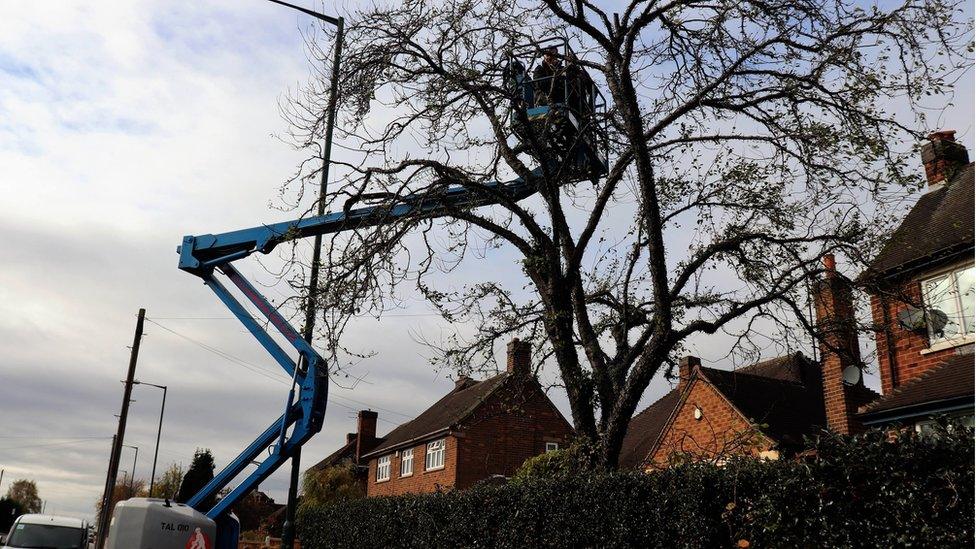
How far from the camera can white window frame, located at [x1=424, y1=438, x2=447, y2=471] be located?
108ft

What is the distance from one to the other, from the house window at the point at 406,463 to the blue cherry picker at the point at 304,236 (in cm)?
1985

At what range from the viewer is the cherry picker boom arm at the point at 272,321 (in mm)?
13562

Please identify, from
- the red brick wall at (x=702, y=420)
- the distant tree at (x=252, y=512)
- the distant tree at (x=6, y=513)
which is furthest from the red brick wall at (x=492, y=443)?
the distant tree at (x=6, y=513)

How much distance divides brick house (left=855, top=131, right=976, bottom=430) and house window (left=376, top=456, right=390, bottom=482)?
26576 mm

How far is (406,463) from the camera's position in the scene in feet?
120

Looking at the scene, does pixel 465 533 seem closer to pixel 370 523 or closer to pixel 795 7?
pixel 370 523

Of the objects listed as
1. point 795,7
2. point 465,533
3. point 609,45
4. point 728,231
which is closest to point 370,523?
point 465,533

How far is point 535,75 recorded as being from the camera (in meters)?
13.2

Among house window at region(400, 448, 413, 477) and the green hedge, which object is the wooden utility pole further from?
the green hedge

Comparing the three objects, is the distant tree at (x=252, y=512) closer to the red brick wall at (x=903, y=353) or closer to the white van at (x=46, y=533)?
the white van at (x=46, y=533)

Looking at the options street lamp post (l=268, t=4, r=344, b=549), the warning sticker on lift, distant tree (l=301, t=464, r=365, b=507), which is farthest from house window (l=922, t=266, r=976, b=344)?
distant tree (l=301, t=464, r=365, b=507)

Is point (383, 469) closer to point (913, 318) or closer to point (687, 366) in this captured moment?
point (687, 366)

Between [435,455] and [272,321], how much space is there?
19.2 metres

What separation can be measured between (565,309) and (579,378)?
1.09m
